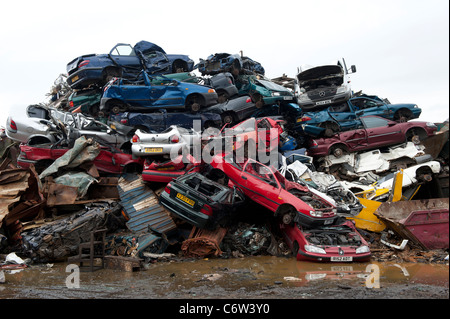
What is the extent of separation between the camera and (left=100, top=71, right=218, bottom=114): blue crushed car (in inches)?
526

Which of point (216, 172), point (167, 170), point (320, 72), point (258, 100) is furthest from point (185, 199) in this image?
point (320, 72)

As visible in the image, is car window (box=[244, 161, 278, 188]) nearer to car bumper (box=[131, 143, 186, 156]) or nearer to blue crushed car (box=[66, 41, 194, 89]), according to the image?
car bumper (box=[131, 143, 186, 156])

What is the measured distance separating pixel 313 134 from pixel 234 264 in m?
7.52

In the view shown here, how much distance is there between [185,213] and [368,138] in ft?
26.7

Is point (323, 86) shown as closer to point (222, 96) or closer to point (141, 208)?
point (222, 96)

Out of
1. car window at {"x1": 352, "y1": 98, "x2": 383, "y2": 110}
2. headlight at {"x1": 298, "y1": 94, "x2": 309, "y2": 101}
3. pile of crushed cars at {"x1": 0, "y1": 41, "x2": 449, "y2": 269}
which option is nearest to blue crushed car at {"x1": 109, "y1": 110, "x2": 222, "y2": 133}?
pile of crushed cars at {"x1": 0, "y1": 41, "x2": 449, "y2": 269}

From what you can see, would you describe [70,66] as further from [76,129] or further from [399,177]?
[399,177]

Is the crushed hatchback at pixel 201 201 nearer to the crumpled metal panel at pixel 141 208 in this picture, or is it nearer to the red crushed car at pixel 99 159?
the crumpled metal panel at pixel 141 208

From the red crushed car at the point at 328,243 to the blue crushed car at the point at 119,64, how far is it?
10167 mm

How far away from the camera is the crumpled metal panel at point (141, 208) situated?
30.8 ft

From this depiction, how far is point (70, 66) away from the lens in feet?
50.6

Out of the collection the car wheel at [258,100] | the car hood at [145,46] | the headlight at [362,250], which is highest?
the car hood at [145,46]

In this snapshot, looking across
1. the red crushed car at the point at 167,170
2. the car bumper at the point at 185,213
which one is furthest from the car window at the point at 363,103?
the car bumper at the point at 185,213
